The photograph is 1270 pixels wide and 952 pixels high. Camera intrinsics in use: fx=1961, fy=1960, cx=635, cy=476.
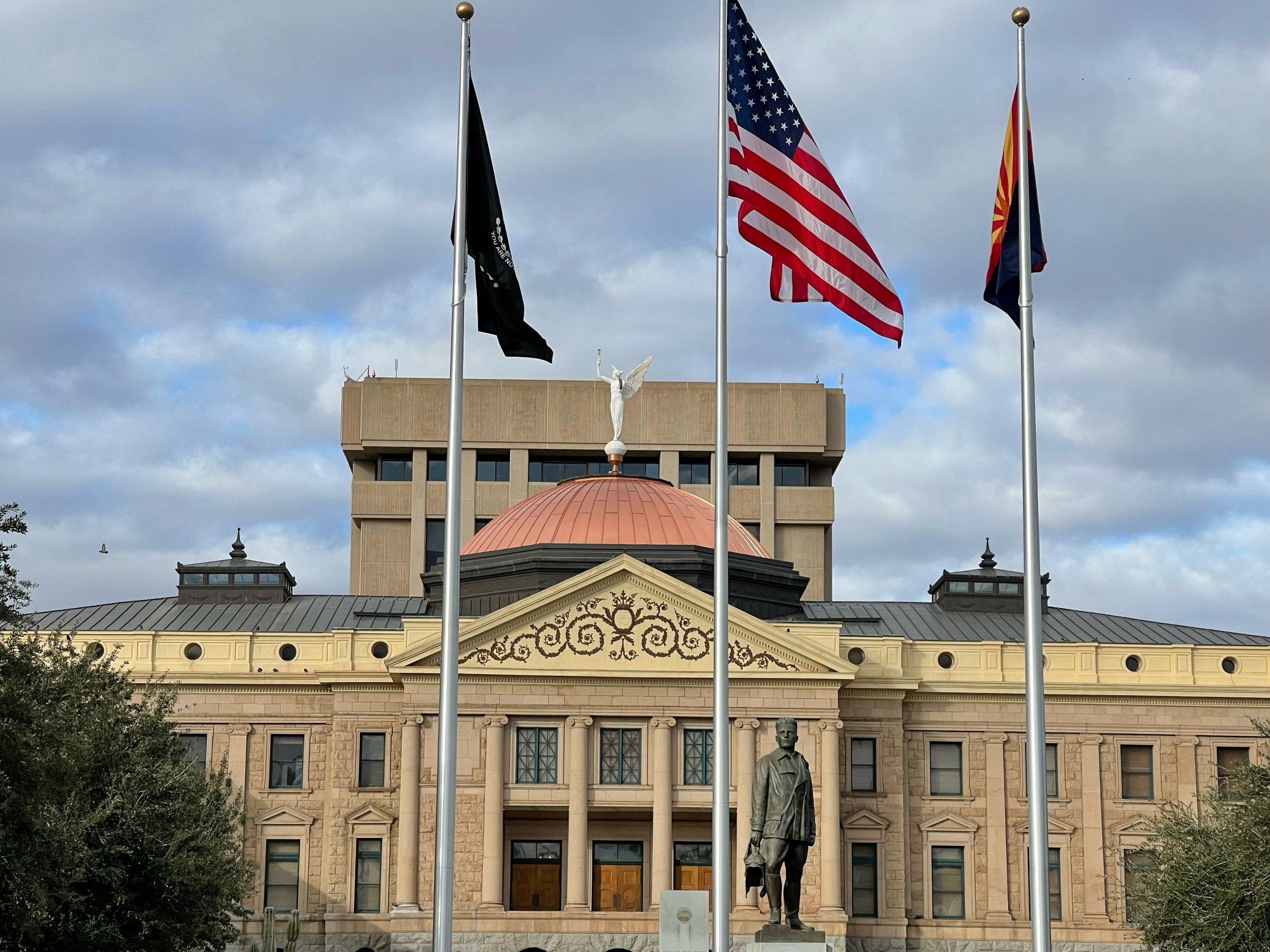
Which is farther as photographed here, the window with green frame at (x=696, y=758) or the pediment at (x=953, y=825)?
the pediment at (x=953, y=825)

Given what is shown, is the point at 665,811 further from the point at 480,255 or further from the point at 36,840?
the point at 480,255

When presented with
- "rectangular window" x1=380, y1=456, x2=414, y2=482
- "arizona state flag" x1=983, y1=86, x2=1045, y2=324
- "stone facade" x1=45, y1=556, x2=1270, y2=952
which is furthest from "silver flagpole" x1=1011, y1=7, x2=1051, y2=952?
"rectangular window" x1=380, y1=456, x2=414, y2=482

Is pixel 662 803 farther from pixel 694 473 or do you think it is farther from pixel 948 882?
pixel 694 473

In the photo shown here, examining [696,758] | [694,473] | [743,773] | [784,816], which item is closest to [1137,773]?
[743,773]

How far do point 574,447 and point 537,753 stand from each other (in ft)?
129

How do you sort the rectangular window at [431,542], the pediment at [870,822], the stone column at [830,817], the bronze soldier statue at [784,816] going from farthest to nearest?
the rectangular window at [431,542] → the pediment at [870,822] → the stone column at [830,817] → the bronze soldier statue at [784,816]

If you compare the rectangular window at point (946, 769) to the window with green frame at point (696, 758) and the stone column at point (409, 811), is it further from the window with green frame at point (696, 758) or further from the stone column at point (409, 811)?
the stone column at point (409, 811)

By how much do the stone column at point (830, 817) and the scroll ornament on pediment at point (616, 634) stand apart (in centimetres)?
245

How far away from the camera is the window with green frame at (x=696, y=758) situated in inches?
2409

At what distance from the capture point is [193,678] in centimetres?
6388

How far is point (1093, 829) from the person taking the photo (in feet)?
209

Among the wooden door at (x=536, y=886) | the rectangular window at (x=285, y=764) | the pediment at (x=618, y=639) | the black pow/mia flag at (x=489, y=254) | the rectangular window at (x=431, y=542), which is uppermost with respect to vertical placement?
the rectangular window at (x=431, y=542)

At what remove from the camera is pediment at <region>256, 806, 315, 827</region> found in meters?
63.4

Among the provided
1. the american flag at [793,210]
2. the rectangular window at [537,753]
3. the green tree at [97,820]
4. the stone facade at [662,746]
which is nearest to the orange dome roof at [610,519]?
the stone facade at [662,746]
